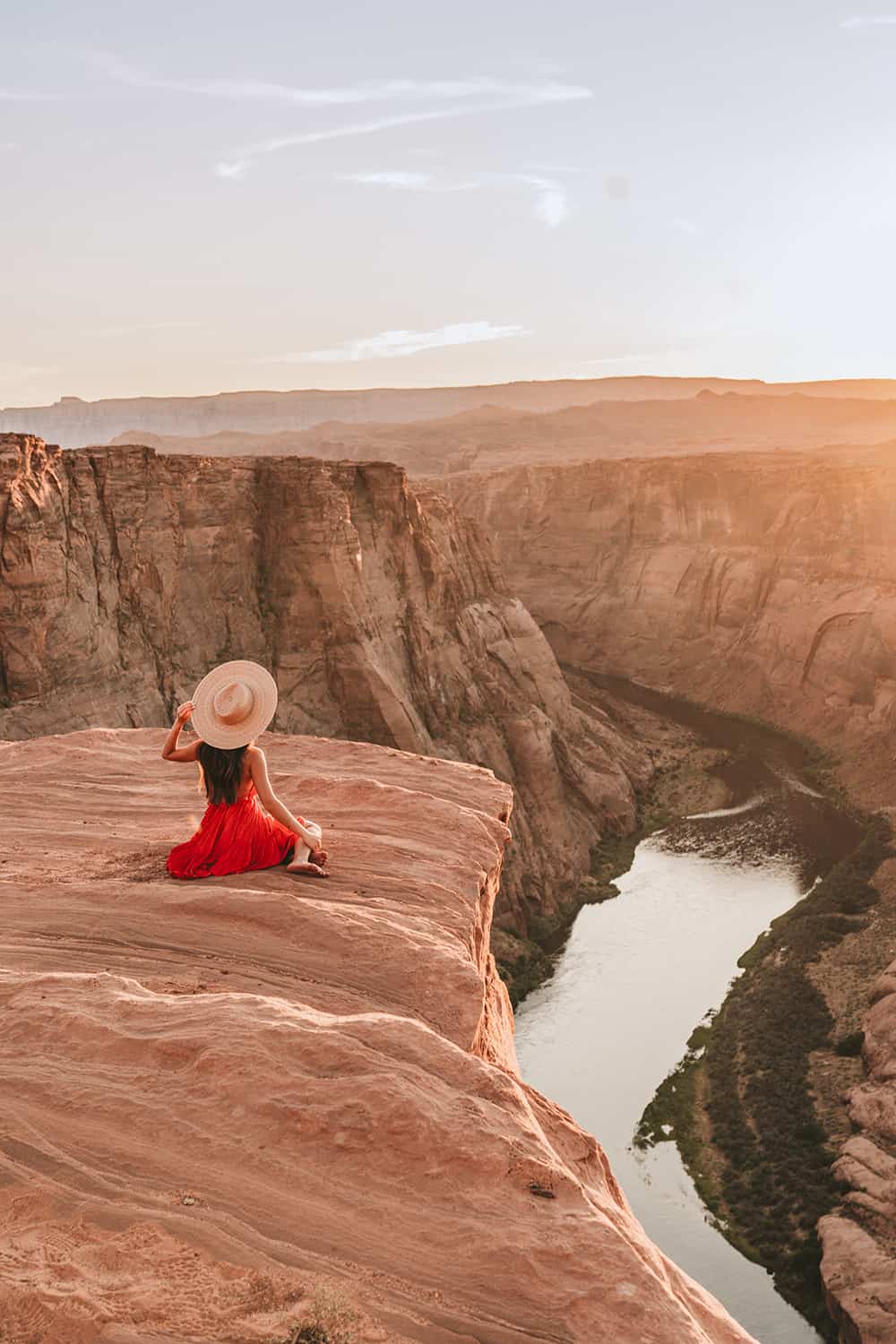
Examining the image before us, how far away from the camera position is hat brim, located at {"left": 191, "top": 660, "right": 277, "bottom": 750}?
8.79 meters

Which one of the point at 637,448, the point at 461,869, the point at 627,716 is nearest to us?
the point at 461,869

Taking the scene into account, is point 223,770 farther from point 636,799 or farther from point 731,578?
point 731,578

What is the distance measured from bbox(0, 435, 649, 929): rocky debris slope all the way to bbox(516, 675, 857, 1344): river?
2.34 meters

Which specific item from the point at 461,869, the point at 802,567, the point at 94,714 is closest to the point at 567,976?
the point at 94,714

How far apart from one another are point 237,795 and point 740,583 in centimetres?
4886

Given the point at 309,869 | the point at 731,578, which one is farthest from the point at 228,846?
the point at 731,578

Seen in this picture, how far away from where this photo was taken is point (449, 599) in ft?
119

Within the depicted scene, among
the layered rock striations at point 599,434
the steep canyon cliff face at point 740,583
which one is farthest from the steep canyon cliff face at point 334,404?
the steep canyon cliff face at point 740,583

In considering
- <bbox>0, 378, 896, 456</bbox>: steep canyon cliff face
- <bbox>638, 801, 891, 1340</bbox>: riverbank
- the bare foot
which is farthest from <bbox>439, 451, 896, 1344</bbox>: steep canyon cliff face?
<bbox>0, 378, 896, 456</bbox>: steep canyon cliff face

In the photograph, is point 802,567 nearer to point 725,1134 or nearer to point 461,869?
point 725,1134

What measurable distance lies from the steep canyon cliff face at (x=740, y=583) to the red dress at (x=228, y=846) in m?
20.6

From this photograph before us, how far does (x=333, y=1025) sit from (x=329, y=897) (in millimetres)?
2105

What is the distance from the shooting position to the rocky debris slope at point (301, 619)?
23734 millimetres

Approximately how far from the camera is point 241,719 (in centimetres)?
883
